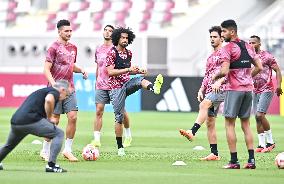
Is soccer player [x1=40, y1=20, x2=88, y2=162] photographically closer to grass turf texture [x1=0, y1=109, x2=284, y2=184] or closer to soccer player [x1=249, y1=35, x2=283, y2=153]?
grass turf texture [x1=0, y1=109, x2=284, y2=184]

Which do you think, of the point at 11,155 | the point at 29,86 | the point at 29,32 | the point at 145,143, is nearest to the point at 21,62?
the point at 29,32

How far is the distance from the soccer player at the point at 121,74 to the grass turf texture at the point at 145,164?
0.94m

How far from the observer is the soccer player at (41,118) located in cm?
1434

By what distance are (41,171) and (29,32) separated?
32.5 metres

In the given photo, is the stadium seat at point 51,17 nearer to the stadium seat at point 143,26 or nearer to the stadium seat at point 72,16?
the stadium seat at point 72,16

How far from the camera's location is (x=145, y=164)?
658 inches

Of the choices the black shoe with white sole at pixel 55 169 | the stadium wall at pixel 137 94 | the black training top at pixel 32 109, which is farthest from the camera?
the stadium wall at pixel 137 94

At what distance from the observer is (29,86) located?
38.8 m

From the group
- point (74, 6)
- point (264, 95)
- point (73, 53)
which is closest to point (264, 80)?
point (264, 95)

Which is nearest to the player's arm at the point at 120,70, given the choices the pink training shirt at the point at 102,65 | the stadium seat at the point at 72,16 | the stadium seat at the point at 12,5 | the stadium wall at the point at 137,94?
the pink training shirt at the point at 102,65

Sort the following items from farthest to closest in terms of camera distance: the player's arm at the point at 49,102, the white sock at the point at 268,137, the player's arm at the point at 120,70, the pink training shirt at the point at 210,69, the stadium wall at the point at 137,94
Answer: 1. the stadium wall at the point at 137,94
2. the white sock at the point at 268,137
3. the pink training shirt at the point at 210,69
4. the player's arm at the point at 120,70
5. the player's arm at the point at 49,102

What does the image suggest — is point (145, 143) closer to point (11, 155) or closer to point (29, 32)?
point (11, 155)

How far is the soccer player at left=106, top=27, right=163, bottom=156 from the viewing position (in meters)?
18.1

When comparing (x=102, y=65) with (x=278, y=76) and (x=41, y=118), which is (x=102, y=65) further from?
(x=41, y=118)
